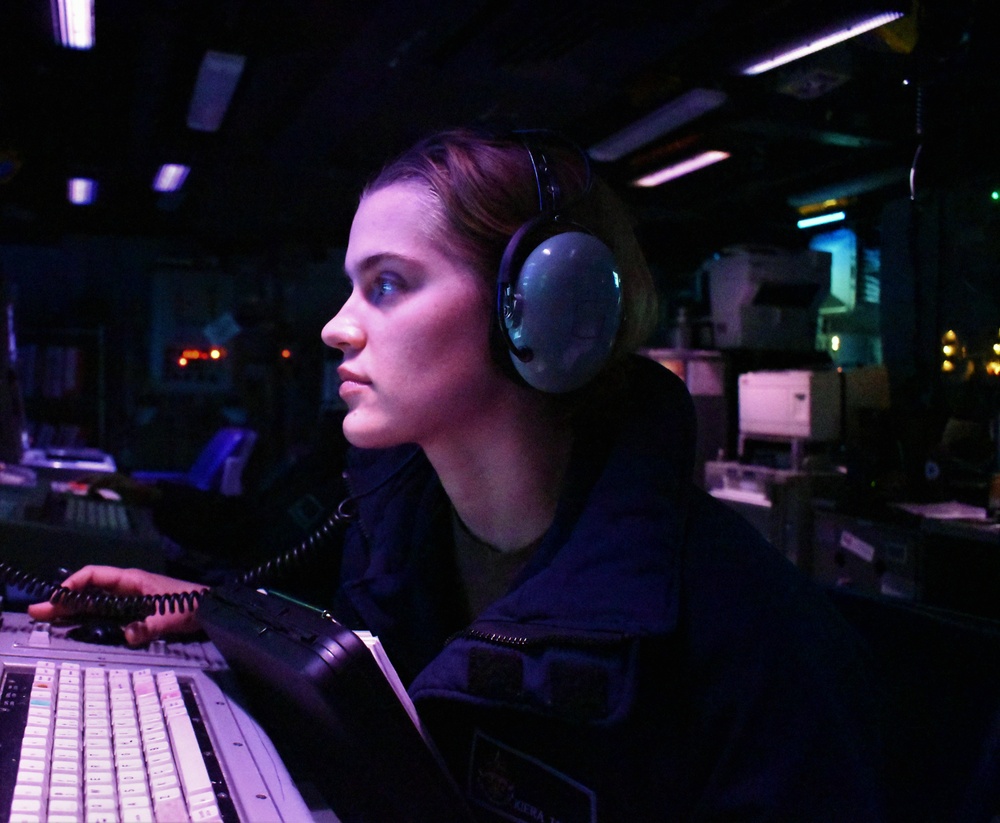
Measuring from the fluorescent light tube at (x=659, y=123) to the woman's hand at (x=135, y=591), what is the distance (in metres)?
2.81

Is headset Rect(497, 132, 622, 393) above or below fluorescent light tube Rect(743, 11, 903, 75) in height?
below

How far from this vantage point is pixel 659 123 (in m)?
3.63

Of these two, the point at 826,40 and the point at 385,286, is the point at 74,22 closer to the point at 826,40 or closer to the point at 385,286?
the point at 826,40

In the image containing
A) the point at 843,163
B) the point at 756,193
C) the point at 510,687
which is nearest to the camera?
the point at 510,687

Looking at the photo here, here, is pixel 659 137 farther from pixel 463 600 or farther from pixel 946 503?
pixel 463 600

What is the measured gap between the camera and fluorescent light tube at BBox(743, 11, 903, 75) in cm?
238

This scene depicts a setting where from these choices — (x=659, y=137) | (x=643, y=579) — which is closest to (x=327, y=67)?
(x=659, y=137)

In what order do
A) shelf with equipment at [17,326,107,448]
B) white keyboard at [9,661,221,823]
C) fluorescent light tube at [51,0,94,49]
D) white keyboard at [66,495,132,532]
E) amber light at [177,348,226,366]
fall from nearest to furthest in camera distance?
white keyboard at [9,661,221,823], white keyboard at [66,495,132,532], fluorescent light tube at [51,0,94,49], shelf with equipment at [17,326,107,448], amber light at [177,348,226,366]

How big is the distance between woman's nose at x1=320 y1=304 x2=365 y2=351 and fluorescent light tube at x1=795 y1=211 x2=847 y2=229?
5.05 m

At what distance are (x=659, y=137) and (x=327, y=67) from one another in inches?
61.4

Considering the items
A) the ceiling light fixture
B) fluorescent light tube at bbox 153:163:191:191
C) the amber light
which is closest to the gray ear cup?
the ceiling light fixture

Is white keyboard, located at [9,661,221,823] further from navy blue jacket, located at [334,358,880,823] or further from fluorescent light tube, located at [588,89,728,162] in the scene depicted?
fluorescent light tube, located at [588,89,728,162]

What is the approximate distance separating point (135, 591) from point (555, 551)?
0.65 meters

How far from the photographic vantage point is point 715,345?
5.04m
